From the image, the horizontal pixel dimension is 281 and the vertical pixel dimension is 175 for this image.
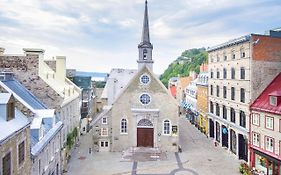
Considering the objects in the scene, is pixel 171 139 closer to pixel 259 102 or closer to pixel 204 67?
pixel 259 102

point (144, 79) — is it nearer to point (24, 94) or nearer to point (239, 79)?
point (239, 79)

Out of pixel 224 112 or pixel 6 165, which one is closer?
pixel 6 165

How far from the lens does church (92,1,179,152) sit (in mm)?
40219

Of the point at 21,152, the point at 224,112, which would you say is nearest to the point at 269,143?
the point at 224,112

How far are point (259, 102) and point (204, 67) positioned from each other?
102 feet

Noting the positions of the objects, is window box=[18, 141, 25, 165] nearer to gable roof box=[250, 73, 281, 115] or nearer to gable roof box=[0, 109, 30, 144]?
gable roof box=[0, 109, 30, 144]

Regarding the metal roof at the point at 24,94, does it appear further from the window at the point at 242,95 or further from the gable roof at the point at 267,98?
the window at the point at 242,95

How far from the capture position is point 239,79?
120ft

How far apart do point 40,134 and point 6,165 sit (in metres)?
7.61

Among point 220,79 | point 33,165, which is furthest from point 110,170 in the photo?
point 220,79

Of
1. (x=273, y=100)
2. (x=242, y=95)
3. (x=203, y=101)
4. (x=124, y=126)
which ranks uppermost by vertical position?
(x=242, y=95)

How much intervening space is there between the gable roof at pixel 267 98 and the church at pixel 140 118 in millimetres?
10853

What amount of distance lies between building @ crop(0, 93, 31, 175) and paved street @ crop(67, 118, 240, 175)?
14768mm

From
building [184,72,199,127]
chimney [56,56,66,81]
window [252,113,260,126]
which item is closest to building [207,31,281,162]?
window [252,113,260,126]
